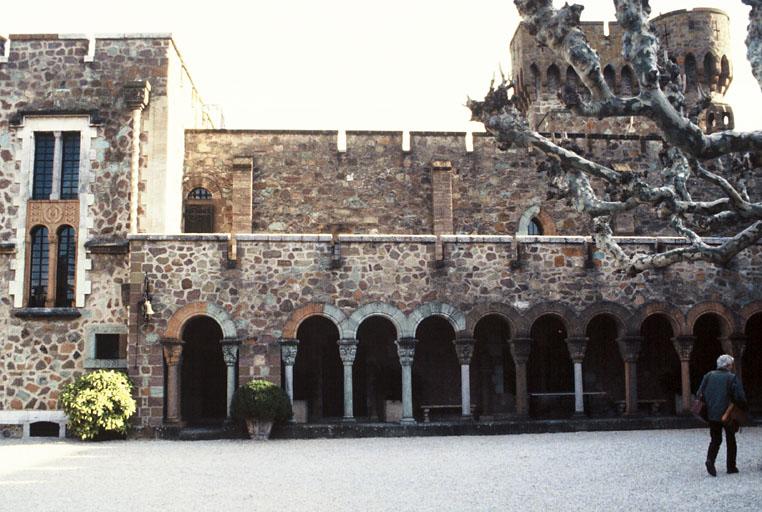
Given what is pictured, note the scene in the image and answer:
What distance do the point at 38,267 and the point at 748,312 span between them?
1762 cm

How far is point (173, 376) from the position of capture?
1978 cm

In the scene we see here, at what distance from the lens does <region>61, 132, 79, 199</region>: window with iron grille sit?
2262 cm

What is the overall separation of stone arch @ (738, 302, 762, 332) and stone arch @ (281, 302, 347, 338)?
9554 mm

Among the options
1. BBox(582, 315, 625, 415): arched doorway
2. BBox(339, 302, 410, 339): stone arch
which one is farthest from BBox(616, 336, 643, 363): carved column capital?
BBox(339, 302, 410, 339): stone arch

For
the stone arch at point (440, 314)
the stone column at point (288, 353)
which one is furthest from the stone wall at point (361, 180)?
the stone column at point (288, 353)

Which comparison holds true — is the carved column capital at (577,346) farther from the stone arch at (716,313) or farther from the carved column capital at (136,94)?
the carved column capital at (136,94)

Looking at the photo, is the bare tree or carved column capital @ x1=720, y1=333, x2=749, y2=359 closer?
the bare tree

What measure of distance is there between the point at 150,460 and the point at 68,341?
7919 millimetres

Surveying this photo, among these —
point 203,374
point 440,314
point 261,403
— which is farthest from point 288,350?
point 203,374

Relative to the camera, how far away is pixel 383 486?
460 inches

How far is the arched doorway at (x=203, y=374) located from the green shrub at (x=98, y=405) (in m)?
3.98

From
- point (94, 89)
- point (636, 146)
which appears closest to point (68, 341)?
point (94, 89)

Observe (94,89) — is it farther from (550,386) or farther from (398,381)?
(550,386)

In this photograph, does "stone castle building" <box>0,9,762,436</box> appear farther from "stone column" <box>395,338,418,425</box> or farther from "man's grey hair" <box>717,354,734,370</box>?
"man's grey hair" <box>717,354,734,370</box>
